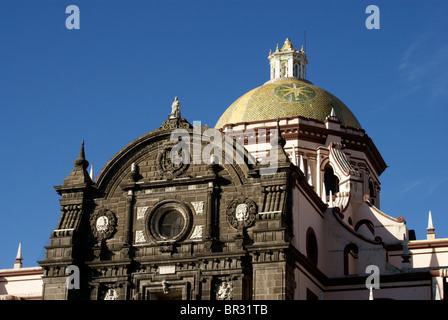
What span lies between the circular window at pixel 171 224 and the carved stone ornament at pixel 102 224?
2360 millimetres

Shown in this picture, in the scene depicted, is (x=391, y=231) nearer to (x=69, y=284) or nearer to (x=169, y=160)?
(x=169, y=160)

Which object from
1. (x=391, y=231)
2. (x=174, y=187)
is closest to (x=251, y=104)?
(x=391, y=231)

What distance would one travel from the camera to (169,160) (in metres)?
45.7

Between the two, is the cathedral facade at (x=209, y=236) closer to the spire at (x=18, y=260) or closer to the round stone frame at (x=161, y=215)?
the round stone frame at (x=161, y=215)

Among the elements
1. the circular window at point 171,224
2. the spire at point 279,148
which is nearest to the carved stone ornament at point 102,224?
the circular window at point 171,224

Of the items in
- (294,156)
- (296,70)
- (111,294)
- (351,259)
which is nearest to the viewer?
(111,294)

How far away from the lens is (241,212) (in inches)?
1705

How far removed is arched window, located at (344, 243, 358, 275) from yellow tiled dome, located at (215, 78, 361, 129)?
12721 millimetres

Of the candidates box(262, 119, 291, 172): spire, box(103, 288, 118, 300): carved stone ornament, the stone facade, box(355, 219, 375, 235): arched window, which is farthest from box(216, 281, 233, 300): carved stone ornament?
box(355, 219, 375, 235): arched window

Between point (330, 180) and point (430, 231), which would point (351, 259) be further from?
point (330, 180)

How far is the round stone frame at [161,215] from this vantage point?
44000 millimetres

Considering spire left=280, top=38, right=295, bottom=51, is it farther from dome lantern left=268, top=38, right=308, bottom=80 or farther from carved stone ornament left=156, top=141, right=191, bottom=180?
carved stone ornament left=156, top=141, right=191, bottom=180

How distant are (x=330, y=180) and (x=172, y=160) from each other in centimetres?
1593

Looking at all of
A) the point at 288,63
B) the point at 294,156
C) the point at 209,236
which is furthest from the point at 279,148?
the point at 288,63
